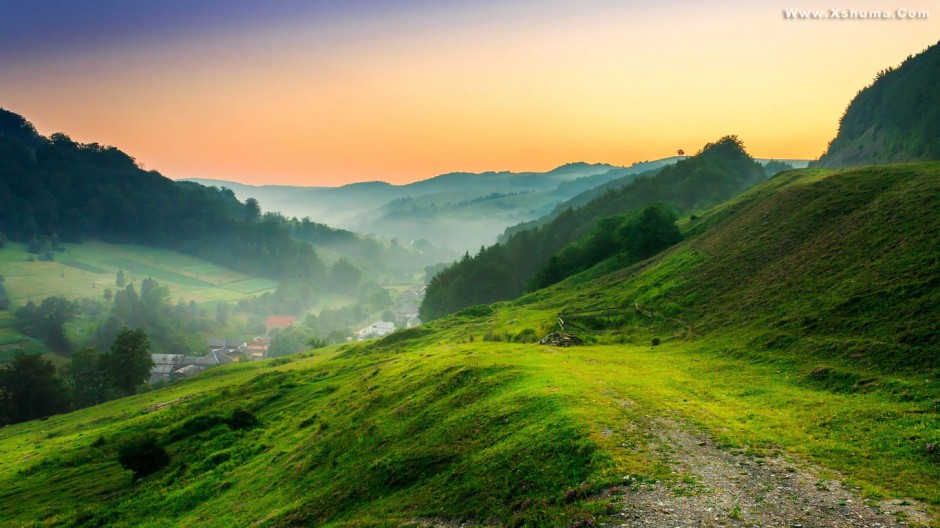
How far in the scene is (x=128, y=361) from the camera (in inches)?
4493

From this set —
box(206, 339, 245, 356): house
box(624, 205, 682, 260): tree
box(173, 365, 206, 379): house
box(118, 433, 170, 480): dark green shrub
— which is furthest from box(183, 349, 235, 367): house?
box(624, 205, 682, 260): tree

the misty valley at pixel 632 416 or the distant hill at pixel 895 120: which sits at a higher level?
the distant hill at pixel 895 120

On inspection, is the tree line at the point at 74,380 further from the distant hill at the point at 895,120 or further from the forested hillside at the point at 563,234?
the distant hill at the point at 895,120

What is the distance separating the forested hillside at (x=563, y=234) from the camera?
144m

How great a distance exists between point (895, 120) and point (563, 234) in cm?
10178

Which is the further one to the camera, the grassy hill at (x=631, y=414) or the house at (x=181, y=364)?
the house at (x=181, y=364)

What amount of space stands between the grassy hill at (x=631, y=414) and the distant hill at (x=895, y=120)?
8583 centimetres

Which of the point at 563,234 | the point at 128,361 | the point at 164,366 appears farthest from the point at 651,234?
the point at 164,366

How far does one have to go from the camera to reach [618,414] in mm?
25234

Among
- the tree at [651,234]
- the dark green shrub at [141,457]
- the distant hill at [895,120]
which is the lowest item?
the dark green shrub at [141,457]

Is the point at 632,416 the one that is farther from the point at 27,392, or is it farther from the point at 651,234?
the point at 27,392

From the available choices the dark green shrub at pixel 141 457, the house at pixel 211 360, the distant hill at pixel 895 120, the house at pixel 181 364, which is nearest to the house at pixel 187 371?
the house at pixel 181 364

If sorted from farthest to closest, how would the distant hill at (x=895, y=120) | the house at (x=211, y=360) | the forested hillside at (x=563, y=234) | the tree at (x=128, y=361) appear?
the house at (x=211, y=360)
the forested hillside at (x=563, y=234)
the distant hill at (x=895, y=120)
the tree at (x=128, y=361)

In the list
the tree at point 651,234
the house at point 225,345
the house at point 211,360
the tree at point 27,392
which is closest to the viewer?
the tree at point 651,234
